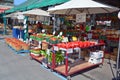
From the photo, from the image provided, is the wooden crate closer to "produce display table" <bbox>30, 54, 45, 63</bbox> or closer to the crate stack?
the crate stack

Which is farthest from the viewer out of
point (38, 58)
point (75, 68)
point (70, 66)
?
point (38, 58)

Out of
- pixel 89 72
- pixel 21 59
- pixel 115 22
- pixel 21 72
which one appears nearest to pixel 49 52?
pixel 21 72

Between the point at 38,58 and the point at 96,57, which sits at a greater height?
the point at 96,57

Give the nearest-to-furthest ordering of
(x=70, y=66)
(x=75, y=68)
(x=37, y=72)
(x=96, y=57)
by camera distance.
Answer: (x=75, y=68) → (x=37, y=72) → (x=70, y=66) → (x=96, y=57)

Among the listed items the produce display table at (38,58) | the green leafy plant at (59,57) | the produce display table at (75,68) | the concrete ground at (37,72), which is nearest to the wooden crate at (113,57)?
the concrete ground at (37,72)

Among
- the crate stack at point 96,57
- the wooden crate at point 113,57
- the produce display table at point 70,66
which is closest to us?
the produce display table at point 70,66

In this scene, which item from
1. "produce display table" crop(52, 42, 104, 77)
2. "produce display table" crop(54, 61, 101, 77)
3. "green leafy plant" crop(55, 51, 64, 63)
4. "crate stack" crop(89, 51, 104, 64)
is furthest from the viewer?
"crate stack" crop(89, 51, 104, 64)

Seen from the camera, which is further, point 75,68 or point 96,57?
point 96,57

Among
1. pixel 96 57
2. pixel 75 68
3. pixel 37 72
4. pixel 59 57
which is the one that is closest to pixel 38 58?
pixel 37 72

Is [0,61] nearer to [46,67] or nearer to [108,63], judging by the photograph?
[46,67]

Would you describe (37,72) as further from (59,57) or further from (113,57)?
(113,57)

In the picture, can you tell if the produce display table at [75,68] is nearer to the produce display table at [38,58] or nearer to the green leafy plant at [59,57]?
the green leafy plant at [59,57]

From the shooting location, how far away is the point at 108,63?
8.08 m

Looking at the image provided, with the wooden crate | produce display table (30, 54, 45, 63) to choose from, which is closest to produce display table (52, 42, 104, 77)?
produce display table (30, 54, 45, 63)
